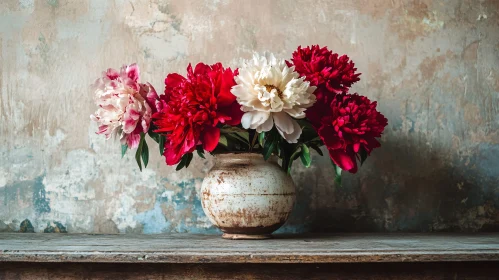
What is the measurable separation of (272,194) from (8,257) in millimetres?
642

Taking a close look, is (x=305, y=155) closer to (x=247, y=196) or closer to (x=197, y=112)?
(x=247, y=196)

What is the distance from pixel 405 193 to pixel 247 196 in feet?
2.26

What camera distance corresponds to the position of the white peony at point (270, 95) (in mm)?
1339

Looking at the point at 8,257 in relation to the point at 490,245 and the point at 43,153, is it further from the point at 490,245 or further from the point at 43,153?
the point at 490,245

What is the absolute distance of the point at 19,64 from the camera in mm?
1874

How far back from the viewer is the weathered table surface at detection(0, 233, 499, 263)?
3.95 feet

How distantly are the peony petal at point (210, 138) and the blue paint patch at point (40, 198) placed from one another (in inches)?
30.1

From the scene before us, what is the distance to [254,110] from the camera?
4.49 ft

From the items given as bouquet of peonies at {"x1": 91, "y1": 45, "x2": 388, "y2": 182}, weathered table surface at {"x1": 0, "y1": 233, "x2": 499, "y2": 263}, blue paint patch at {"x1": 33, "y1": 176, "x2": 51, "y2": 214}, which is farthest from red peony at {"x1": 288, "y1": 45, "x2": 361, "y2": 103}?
blue paint patch at {"x1": 33, "y1": 176, "x2": 51, "y2": 214}

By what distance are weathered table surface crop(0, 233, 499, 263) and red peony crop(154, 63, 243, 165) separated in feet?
0.80

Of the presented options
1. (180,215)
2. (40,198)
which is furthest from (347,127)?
(40,198)

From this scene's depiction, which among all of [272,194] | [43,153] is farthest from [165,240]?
[43,153]

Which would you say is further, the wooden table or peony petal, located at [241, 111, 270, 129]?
peony petal, located at [241, 111, 270, 129]

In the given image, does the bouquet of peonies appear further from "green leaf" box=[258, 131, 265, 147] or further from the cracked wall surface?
the cracked wall surface
